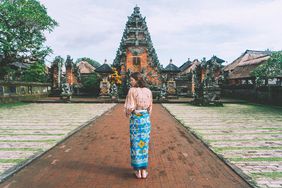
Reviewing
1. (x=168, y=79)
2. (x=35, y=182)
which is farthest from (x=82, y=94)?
(x=35, y=182)

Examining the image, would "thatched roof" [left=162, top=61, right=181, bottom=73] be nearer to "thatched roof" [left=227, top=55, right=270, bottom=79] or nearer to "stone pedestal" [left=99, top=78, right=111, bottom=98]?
"stone pedestal" [left=99, top=78, right=111, bottom=98]

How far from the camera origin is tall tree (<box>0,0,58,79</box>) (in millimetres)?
20219

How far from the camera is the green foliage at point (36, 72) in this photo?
24244 millimetres

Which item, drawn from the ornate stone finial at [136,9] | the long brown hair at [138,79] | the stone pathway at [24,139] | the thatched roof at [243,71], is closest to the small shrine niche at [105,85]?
the ornate stone finial at [136,9]

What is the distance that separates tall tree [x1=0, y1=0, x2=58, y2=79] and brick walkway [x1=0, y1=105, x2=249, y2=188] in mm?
16910

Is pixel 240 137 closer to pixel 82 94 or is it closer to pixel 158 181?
pixel 158 181

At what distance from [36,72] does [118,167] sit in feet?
74.0

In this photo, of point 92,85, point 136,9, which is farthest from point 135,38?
point 92,85

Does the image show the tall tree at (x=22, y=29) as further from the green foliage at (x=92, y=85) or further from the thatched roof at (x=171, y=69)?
the thatched roof at (x=171, y=69)

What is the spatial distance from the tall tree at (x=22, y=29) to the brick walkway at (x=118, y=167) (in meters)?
16.9

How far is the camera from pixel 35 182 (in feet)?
13.5

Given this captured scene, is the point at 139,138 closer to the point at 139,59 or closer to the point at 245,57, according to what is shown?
the point at 139,59

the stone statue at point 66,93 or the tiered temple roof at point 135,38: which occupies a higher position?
the tiered temple roof at point 135,38

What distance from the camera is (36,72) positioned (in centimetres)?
2480
